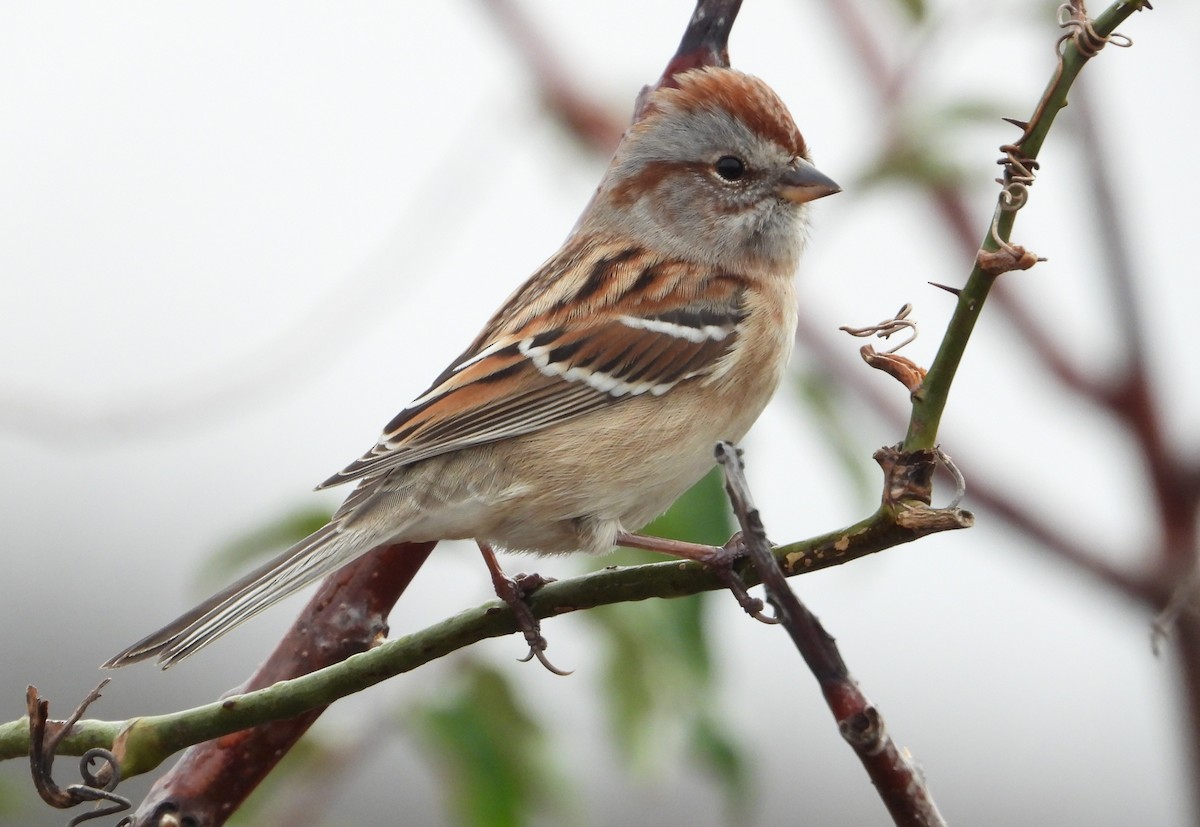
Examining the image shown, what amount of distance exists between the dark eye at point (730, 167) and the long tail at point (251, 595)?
1307 mm

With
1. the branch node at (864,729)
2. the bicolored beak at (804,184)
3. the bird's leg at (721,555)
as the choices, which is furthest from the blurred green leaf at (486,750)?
the branch node at (864,729)

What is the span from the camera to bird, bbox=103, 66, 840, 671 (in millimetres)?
2215

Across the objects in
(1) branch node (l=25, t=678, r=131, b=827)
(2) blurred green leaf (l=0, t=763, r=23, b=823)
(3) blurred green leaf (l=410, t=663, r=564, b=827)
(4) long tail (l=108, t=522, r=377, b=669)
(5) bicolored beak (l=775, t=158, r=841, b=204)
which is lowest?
(2) blurred green leaf (l=0, t=763, r=23, b=823)

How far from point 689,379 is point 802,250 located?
61cm

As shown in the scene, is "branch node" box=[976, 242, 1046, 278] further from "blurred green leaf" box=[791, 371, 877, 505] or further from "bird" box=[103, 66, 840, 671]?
"blurred green leaf" box=[791, 371, 877, 505]

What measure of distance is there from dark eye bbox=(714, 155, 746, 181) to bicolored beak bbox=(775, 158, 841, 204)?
0.30 feet

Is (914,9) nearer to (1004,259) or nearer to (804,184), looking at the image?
(804,184)

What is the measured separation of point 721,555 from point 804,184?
1730 millimetres

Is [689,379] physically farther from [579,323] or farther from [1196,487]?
[1196,487]

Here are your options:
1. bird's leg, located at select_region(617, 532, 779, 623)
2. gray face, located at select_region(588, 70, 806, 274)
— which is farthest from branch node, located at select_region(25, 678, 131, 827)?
gray face, located at select_region(588, 70, 806, 274)

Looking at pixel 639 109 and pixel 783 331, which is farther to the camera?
pixel 783 331

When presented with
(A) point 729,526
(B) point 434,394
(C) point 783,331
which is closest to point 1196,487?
(C) point 783,331

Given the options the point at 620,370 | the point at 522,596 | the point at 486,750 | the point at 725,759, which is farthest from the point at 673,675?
the point at 620,370

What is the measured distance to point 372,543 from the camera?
2008 mm
